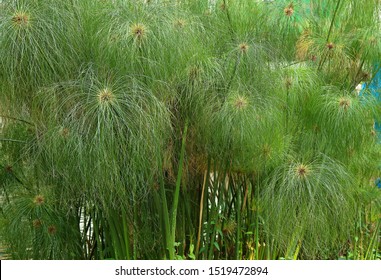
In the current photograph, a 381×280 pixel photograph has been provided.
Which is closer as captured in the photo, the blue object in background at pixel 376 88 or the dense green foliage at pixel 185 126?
the dense green foliage at pixel 185 126

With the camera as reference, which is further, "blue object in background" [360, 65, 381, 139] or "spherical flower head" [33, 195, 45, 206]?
"blue object in background" [360, 65, 381, 139]

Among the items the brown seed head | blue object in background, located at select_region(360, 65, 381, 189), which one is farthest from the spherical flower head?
blue object in background, located at select_region(360, 65, 381, 189)

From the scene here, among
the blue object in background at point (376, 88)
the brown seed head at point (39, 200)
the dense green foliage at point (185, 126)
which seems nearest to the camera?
the dense green foliage at point (185, 126)

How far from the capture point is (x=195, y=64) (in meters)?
3.25

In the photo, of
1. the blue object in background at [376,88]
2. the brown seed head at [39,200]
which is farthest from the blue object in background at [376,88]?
the brown seed head at [39,200]

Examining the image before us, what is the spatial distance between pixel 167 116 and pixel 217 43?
61 cm

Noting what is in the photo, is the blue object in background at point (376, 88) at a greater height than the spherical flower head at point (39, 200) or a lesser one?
greater

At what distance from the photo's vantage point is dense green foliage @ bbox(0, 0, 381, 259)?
9.87 feet

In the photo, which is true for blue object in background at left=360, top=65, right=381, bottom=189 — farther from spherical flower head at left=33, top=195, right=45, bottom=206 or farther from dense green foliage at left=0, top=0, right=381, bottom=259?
spherical flower head at left=33, top=195, right=45, bottom=206

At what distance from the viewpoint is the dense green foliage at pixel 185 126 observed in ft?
9.87

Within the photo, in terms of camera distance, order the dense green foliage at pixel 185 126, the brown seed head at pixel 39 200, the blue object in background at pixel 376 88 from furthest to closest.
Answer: the blue object in background at pixel 376 88, the brown seed head at pixel 39 200, the dense green foliage at pixel 185 126

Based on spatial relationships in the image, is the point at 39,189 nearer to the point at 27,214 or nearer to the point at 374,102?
the point at 27,214

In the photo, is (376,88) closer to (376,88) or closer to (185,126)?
(376,88)

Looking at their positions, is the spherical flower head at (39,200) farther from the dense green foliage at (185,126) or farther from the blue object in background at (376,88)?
the blue object in background at (376,88)
